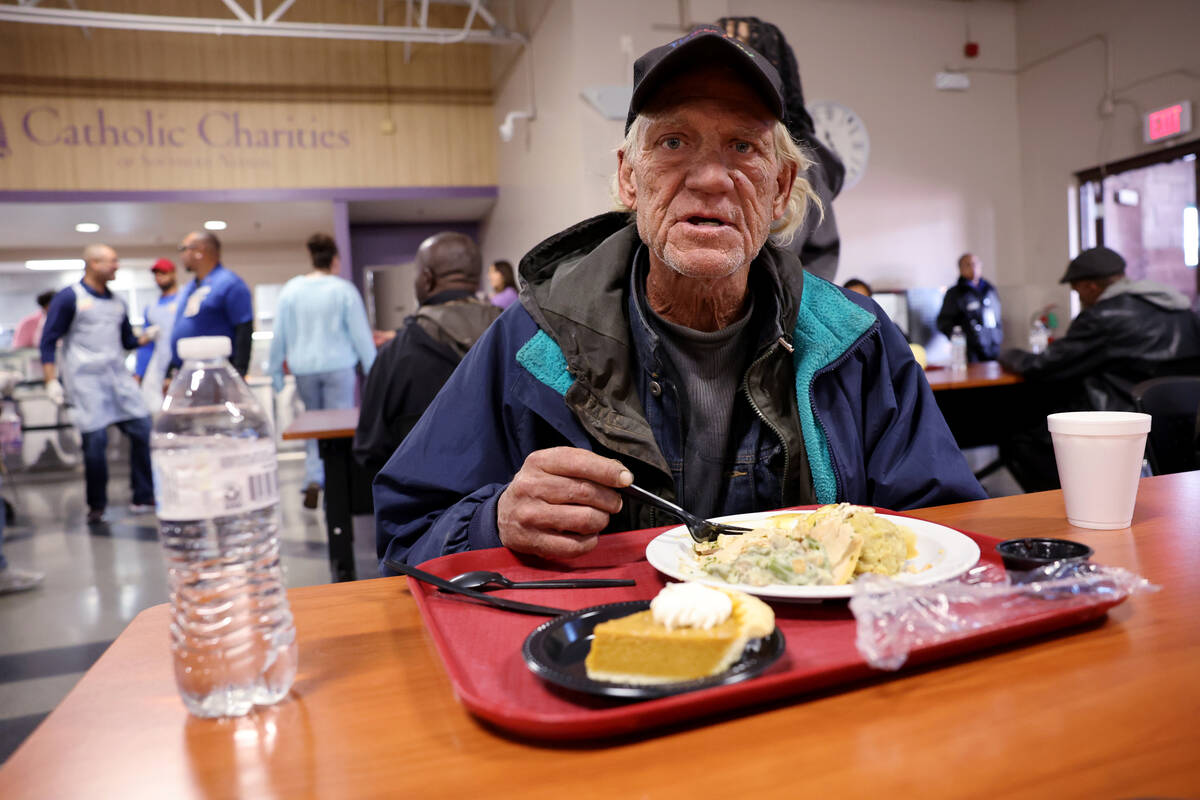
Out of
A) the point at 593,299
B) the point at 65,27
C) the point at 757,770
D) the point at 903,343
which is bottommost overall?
Result: the point at 757,770

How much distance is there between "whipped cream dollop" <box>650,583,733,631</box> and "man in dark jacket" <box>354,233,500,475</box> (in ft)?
8.56

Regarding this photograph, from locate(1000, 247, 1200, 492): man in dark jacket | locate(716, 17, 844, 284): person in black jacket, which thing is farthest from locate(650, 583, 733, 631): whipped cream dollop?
locate(1000, 247, 1200, 492): man in dark jacket

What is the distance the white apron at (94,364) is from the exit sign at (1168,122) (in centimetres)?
827

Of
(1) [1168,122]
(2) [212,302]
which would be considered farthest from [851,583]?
(1) [1168,122]

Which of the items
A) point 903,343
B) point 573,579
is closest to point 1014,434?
point 903,343

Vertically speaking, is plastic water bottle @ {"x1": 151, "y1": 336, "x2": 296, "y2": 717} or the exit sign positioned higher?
the exit sign

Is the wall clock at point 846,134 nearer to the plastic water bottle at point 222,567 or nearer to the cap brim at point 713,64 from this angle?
the cap brim at point 713,64

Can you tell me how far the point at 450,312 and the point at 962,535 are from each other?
270 cm

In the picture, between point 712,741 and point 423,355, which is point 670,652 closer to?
point 712,741

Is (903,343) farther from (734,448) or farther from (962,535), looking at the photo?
(962,535)

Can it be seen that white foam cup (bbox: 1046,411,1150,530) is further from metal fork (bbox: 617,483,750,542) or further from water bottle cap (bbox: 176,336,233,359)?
water bottle cap (bbox: 176,336,233,359)

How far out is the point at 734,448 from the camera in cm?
143

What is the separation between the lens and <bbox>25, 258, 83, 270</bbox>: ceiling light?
11.1 meters

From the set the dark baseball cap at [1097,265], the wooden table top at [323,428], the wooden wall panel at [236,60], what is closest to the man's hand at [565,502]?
the wooden table top at [323,428]
